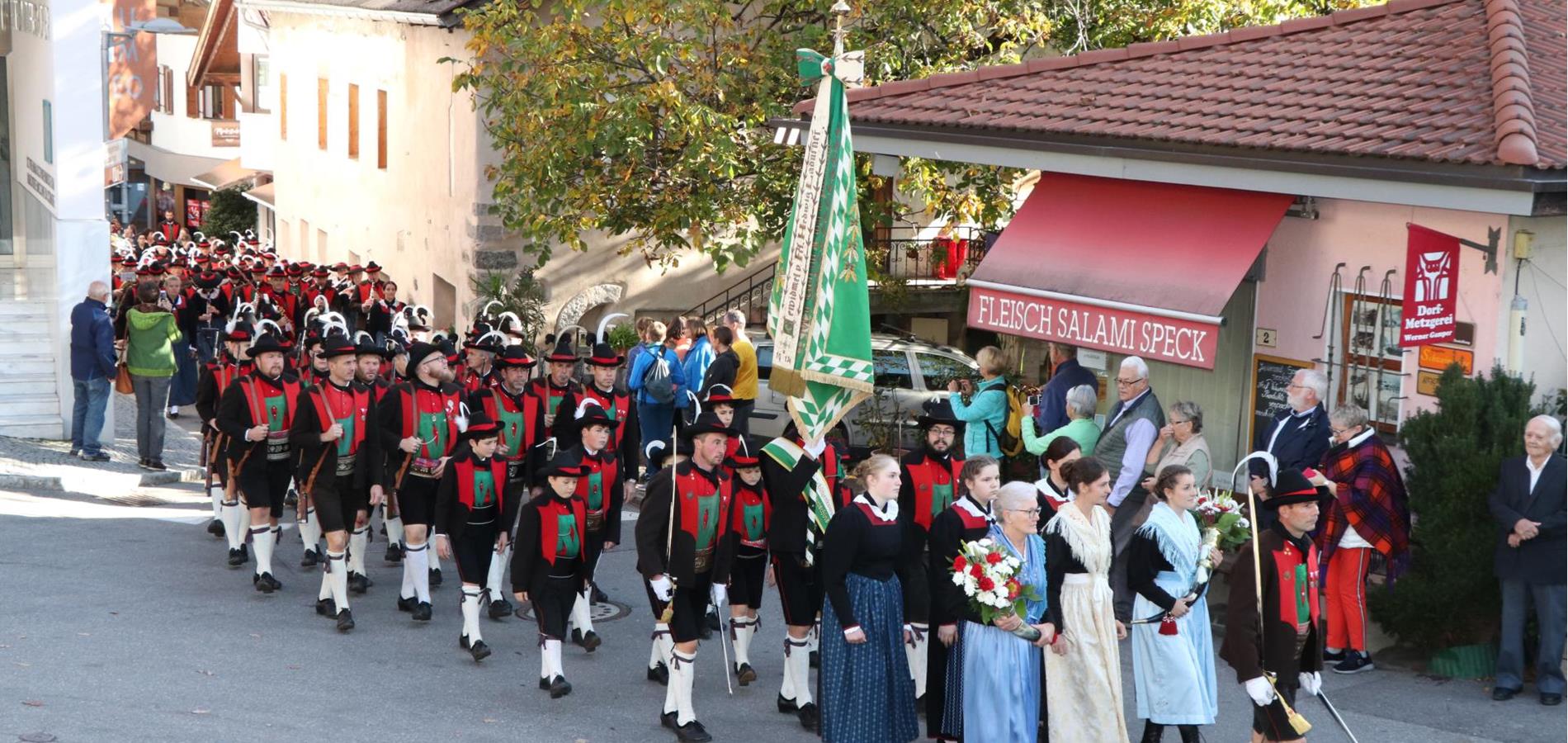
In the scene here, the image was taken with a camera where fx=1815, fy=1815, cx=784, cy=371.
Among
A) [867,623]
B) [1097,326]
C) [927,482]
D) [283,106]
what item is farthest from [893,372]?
[283,106]

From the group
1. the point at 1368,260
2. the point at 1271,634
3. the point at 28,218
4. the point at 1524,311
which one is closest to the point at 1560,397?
the point at 1524,311

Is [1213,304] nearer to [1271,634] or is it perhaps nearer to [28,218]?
[1271,634]

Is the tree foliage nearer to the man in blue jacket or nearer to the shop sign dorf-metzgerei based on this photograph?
the man in blue jacket

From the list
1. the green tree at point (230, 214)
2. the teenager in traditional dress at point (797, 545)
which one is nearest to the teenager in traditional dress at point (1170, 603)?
the teenager in traditional dress at point (797, 545)

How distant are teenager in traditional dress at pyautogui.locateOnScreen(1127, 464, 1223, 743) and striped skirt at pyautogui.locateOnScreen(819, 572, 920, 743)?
1.21 metres

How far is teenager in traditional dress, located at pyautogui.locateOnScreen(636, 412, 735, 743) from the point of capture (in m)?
9.59

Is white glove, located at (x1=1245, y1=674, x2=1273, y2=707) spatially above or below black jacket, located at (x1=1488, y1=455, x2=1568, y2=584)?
below

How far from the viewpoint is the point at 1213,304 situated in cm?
1198

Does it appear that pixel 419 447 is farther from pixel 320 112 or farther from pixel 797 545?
pixel 320 112

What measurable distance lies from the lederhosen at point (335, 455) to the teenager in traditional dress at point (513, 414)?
80 cm


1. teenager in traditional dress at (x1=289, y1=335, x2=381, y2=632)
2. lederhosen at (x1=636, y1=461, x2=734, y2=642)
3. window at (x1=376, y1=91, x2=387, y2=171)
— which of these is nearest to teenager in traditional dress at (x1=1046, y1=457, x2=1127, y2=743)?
lederhosen at (x1=636, y1=461, x2=734, y2=642)

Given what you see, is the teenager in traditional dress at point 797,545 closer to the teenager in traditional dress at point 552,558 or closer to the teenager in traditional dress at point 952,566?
the teenager in traditional dress at point 952,566

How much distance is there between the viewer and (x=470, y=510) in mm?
11227

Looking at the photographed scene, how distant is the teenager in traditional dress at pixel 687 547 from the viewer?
959 cm
